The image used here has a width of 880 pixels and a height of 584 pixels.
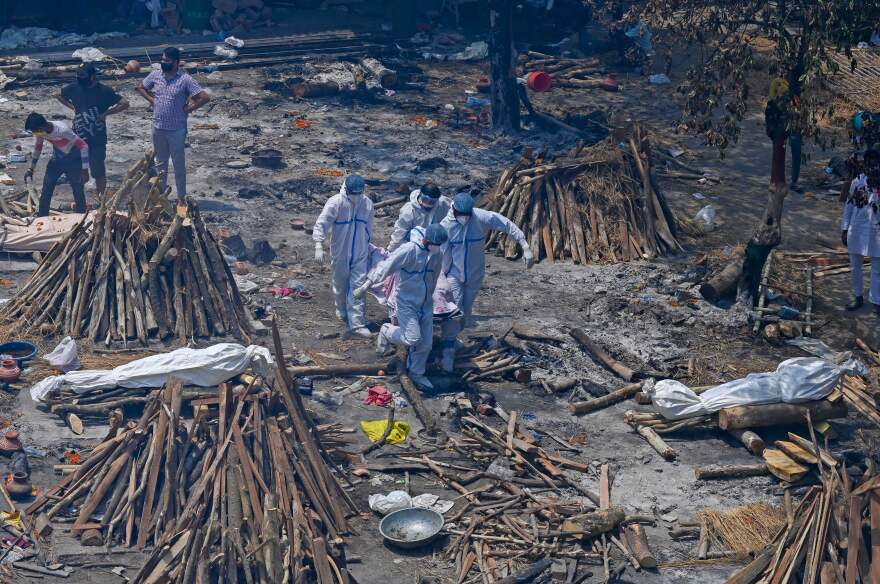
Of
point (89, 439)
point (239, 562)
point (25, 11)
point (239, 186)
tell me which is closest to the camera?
point (239, 562)

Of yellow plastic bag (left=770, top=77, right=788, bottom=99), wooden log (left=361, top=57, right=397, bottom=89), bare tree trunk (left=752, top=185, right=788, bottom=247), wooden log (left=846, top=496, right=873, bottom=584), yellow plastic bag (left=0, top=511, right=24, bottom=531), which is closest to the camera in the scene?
wooden log (left=846, top=496, right=873, bottom=584)

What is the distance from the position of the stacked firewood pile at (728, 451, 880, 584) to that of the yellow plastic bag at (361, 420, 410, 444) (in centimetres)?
363

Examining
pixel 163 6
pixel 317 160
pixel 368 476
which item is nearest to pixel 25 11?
pixel 163 6

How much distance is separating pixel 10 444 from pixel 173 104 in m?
7.30

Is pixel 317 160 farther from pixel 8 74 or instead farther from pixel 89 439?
pixel 89 439

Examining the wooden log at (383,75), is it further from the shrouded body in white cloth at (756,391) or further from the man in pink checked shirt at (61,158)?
the shrouded body in white cloth at (756,391)

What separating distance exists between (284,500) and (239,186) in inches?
368

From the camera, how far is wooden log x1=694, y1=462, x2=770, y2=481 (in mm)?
10328

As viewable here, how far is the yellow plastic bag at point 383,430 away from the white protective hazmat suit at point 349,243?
7.17ft

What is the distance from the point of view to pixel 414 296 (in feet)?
38.1

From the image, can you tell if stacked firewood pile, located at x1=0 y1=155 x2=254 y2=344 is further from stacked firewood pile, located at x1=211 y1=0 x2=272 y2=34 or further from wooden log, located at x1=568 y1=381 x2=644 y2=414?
stacked firewood pile, located at x1=211 y1=0 x2=272 y2=34

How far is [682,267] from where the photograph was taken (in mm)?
15078


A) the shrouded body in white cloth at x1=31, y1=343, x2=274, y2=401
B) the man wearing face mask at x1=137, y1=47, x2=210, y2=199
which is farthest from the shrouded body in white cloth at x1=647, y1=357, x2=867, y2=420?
the man wearing face mask at x1=137, y1=47, x2=210, y2=199

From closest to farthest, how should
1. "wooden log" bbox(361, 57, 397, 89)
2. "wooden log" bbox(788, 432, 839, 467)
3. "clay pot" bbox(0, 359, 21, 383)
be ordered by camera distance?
"wooden log" bbox(788, 432, 839, 467) → "clay pot" bbox(0, 359, 21, 383) → "wooden log" bbox(361, 57, 397, 89)
